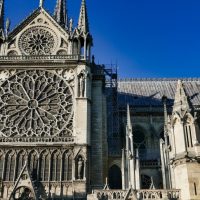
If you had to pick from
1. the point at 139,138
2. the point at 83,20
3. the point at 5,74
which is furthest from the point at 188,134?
the point at 139,138

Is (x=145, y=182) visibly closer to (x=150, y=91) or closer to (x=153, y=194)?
(x=153, y=194)

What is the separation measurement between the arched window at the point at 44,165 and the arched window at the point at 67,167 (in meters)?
1.05

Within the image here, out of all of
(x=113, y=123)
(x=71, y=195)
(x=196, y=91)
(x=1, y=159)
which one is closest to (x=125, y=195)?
(x=71, y=195)

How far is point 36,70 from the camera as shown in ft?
92.9

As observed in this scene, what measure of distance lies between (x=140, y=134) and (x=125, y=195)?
14977mm

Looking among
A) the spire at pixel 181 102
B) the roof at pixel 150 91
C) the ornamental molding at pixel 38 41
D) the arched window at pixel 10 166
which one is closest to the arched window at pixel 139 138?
the roof at pixel 150 91

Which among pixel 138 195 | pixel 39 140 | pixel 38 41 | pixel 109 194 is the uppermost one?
pixel 38 41

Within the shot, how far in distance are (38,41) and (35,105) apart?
573cm

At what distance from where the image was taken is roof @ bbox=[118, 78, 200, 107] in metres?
36.1

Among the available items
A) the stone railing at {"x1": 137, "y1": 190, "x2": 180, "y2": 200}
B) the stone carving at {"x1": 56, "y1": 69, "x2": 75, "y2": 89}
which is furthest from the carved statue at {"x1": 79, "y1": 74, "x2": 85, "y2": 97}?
the stone railing at {"x1": 137, "y1": 190, "x2": 180, "y2": 200}

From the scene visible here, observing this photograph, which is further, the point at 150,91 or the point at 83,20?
the point at 150,91

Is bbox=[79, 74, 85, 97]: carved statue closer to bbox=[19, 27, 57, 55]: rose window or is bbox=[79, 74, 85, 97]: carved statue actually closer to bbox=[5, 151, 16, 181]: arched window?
bbox=[19, 27, 57, 55]: rose window

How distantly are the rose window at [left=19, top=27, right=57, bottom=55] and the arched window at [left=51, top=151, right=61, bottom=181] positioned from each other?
8540mm

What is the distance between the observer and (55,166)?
24609 mm
